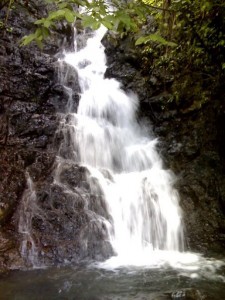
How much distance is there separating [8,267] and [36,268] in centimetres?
43

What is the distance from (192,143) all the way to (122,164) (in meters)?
1.73

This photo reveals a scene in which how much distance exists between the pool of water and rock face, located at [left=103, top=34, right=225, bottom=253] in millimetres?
1376

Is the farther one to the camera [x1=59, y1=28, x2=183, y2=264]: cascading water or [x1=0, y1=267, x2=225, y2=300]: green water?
[x1=59, y1=28, x2=183, y2=264]: cascading water

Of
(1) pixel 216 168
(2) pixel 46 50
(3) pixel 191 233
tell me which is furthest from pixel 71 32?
(3) pixel 191 233

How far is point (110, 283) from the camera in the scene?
463 centimetres

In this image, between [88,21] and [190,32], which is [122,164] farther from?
[88,21]

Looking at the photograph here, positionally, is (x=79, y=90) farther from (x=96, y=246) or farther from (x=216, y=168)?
(x=96, y=246)

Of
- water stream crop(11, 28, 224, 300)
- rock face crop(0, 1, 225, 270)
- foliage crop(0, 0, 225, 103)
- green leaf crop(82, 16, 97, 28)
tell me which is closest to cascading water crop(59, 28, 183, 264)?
water stream crop(11, 28, 224, 300)

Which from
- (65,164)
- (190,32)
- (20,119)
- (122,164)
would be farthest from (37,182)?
(190,32)

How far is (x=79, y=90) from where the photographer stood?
31.9 ft

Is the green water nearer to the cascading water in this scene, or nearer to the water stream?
the water stream

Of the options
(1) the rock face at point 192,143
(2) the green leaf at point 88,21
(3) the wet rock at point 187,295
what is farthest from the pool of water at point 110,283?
(2) the green leaf at point 88,21

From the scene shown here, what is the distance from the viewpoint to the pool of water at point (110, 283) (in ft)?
13.8

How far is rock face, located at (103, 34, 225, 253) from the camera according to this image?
6.57m
